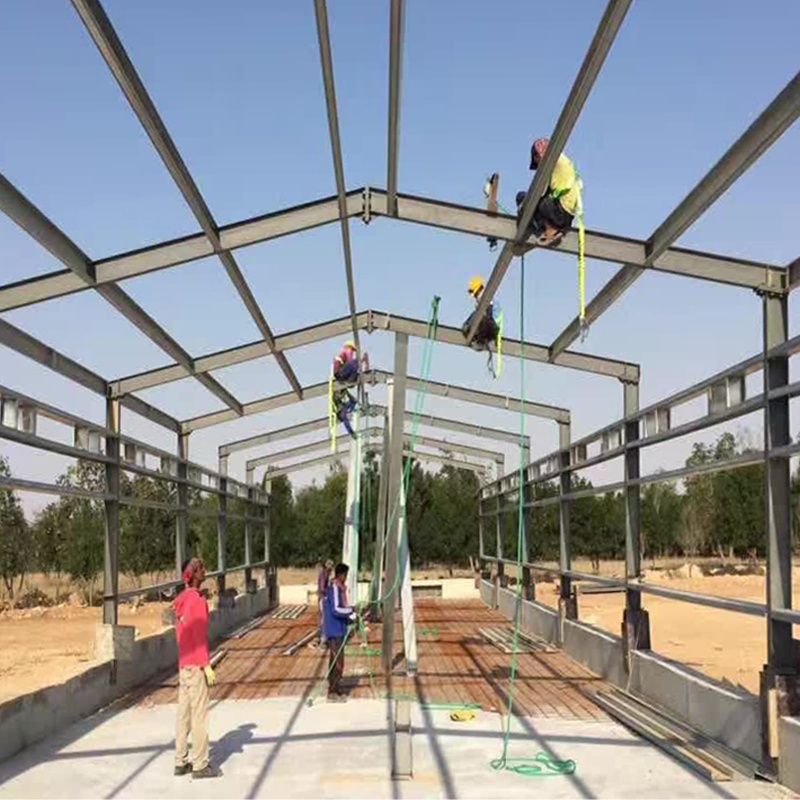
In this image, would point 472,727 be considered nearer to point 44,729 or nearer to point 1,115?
point 44,729

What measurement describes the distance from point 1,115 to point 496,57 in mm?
2887

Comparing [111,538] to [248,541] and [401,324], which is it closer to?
[401,324]

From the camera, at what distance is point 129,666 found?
35.5ft

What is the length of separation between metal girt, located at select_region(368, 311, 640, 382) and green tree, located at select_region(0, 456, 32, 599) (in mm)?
19962

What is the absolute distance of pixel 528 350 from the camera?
1332cm

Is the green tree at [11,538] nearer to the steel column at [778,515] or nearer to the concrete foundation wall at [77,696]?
the concrete foundation wall at [77,696]

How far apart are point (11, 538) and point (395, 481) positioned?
24865 millimetres

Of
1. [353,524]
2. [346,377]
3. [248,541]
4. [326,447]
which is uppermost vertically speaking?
[346,377]

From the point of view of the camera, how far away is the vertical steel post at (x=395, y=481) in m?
9.30

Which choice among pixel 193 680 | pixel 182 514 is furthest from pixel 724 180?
pixel 182 514

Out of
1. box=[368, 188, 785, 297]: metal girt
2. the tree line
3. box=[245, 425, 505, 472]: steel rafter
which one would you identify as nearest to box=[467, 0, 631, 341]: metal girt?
box=[368, 188, 785, 297]: metal girt

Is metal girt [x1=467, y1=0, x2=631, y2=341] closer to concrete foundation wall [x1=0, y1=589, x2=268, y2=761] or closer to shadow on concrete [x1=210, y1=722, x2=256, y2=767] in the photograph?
shadow on concrete [x1=210, y1=722, x2=256, y2=767]

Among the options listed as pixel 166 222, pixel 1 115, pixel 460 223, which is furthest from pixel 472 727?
pixel 1 115

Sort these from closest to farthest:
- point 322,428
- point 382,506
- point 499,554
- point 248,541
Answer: point 382,506
point 322,428
point 499,554
point 248,541
